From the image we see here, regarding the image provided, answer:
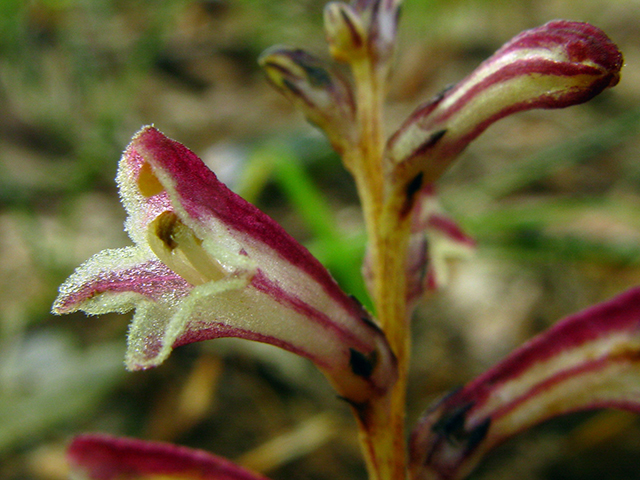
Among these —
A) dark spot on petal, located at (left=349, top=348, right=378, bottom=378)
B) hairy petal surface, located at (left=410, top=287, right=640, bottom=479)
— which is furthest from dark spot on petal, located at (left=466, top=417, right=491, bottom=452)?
dark spot on petal, located at (left=349, top=348, right=378, bottom=378)

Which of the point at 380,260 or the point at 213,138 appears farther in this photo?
the point at 213,138

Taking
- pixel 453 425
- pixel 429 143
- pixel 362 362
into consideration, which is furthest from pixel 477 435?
pixel 429 143

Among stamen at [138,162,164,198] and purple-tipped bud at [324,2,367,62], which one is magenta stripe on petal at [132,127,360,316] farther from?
purple-tipped bud at [324,2,367,62]

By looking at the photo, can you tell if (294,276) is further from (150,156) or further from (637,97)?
(637,97)

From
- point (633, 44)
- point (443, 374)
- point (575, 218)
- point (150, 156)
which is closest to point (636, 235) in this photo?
point (575, 218)

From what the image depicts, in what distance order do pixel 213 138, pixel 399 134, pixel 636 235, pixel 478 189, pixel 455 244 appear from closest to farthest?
pixel 399 134
pixel 455 244
pixel 636 235
pixel 478 189
pixel 213 138

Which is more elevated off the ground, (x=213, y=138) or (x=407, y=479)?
(x=213, y=138)

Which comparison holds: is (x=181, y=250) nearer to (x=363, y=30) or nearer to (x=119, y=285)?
(x=119, y=285)
